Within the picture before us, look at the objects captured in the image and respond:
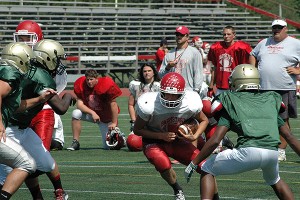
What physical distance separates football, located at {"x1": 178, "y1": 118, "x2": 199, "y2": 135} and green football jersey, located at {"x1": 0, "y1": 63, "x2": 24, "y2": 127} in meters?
1.73

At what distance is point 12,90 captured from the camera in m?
6.61

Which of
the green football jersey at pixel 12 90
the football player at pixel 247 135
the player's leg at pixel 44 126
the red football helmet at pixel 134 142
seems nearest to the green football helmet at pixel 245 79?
the football player at pixel 247 135

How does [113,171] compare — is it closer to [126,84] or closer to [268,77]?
[268,77]

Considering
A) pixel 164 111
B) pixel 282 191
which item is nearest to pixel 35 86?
pixel 164 111

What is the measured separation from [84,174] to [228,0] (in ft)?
76.0

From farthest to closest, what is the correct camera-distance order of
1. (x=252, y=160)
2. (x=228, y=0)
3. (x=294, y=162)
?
(x=228, y=0) < (x=294, y=162) < (x=252, y=160)

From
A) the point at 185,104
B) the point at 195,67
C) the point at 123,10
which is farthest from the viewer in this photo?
the point at 123,10

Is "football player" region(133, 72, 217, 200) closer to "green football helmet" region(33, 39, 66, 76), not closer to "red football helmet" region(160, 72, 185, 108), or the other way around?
"red football helmet" region(160, 72, 185, 108)

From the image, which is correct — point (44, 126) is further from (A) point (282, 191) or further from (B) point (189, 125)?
(A) point (282, 191)

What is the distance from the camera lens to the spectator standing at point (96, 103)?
1291cm

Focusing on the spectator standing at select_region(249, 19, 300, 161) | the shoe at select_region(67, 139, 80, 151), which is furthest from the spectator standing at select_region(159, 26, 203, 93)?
the shoe at select_region(67, 139, 80, 151)

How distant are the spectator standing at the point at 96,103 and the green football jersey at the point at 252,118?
6.18 meters

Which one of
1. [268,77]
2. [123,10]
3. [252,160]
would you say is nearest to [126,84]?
[123,10]

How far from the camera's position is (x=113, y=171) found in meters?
10.1
